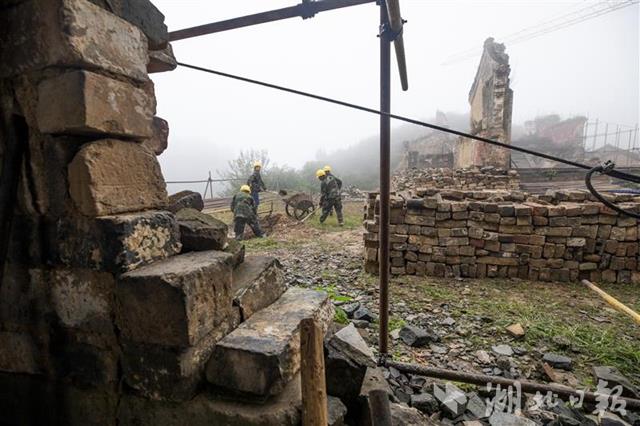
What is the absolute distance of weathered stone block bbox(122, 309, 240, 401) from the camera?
113 centimetres

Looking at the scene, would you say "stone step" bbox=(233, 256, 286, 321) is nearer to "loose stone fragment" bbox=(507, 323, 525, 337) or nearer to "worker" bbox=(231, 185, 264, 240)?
"loose stone fragment" bbox=(507, 323, 525, 337)

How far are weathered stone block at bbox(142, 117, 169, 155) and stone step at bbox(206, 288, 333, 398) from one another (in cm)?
101

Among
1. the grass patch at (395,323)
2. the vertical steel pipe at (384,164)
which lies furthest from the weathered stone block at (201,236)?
the grass patch at (395,323)

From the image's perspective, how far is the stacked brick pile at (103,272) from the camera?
111 cm

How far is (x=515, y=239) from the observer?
15.4 ft

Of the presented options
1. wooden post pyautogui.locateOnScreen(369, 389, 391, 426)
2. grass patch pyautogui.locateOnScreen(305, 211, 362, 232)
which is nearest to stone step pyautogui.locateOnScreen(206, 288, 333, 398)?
wooden post pyautogui.locateOnScreen(369, 389, 391, 426)

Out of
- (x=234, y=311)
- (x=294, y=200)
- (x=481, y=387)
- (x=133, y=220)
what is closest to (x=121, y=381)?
(x=234, y=311)

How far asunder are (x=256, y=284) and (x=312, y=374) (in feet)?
2.07

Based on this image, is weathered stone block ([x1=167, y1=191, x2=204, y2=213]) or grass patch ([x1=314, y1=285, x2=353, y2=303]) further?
grass patch ([x1=314, y1=285, x2=353, y2=303])

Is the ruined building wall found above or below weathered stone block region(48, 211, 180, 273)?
above

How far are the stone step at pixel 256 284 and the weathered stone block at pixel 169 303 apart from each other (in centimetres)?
22

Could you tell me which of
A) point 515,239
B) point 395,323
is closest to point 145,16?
point 395,323

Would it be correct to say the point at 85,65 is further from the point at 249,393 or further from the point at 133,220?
the point at 249,393

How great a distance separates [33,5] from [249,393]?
5.29ft
